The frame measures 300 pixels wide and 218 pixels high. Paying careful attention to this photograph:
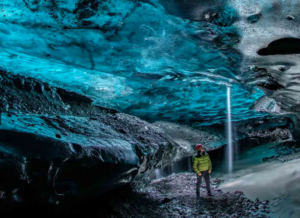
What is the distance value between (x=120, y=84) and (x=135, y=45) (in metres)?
2.43

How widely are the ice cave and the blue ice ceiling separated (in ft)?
0.08

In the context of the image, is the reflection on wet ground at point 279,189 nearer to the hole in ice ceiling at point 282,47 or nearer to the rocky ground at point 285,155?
the hole in ice ceiling at point 282,47

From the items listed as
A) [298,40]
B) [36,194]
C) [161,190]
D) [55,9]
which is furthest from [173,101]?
[36,194]

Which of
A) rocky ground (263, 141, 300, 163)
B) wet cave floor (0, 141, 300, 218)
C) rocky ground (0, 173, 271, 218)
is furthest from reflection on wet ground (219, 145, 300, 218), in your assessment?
rocky ground (263, 141, 300, 163)

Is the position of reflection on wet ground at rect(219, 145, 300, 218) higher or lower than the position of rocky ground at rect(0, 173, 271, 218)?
higher

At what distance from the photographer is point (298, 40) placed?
177 inches

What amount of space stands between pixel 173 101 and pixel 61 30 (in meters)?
5.59

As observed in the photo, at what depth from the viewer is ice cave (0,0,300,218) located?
11.0 feet

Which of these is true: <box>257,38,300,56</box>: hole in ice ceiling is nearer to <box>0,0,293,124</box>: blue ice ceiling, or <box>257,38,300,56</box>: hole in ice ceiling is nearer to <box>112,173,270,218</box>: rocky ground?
<box>0,0,293,124</box>: blue ice ceiling

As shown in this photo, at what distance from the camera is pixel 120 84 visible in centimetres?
719

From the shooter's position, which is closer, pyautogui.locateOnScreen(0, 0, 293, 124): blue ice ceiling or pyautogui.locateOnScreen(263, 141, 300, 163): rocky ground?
pyautogui.locateOnScreen(0, 0, 293, 124): blue ice ceiling

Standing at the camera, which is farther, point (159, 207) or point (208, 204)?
point (159, 207)

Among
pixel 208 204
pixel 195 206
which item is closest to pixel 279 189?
pixel 208 204

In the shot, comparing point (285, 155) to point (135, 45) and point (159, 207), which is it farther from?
point (135, 45)
